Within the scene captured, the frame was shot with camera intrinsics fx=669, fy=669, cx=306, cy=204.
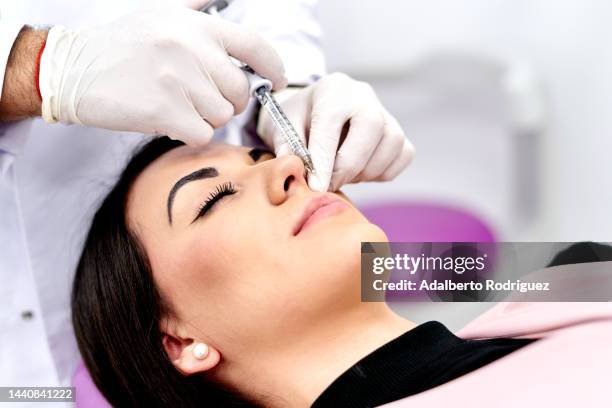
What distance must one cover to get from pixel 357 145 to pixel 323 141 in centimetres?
7

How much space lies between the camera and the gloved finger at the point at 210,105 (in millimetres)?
1123

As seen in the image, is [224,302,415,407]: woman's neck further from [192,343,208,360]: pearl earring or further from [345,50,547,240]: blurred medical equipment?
[345,50,547,240]: blurred medical equipment

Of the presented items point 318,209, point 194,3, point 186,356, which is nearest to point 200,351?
point 186,356

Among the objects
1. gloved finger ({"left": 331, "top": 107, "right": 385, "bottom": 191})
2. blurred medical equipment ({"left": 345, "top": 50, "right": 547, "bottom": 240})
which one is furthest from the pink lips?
blurred medical equipment ({"left": 345, "top": 50, "right": 547, "bottom": 240})

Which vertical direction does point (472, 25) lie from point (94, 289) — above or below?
above

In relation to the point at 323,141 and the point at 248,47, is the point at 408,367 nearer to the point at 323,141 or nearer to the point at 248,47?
the point at 323,141

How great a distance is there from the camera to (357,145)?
1.24m

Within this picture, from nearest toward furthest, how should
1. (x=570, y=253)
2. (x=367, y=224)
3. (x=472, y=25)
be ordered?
(x=367, y=224), (x=570, y=253), (x=472, y=25)

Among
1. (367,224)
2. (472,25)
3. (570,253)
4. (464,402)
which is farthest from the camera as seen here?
(472,25)

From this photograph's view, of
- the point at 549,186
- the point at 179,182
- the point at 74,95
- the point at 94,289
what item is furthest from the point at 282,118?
the point at 549,186

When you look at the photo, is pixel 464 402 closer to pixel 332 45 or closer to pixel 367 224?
pixel 367 224

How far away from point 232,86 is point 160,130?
144 millimetres

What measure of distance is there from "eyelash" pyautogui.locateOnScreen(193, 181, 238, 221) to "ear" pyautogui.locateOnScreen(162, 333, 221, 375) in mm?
222

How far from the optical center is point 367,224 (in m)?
1.06
